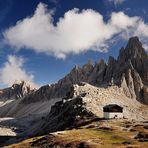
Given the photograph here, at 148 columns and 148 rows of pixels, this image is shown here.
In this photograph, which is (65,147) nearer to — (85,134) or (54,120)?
(85,134)

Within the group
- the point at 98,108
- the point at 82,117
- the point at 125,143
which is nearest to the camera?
the point at 125,143

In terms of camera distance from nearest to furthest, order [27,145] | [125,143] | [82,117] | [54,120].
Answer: [125,143] < [27,145] < [82,117] < [54,120]

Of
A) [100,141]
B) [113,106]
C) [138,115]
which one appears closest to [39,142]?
[100,141]

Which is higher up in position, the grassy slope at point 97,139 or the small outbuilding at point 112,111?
the small outbuilding at point 112,111

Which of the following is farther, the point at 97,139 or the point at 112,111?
the point at 112,111

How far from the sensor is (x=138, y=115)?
174 meters

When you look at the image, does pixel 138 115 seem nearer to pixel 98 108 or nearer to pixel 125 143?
pixel 98 108

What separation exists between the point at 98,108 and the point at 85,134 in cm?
6449

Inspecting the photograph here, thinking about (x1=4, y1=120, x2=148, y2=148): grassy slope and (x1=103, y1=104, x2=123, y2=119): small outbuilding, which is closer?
(x1=4, y1=120, x2=148, y2=148): grassy slope

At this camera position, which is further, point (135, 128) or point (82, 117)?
point (82, 117)

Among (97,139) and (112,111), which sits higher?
(112,111)

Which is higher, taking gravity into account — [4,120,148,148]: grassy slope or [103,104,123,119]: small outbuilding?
[103,104,123,119]: small outbuilding

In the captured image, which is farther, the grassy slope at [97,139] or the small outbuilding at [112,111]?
the small outbuilding at [112,111]

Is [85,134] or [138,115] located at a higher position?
[138,115]
